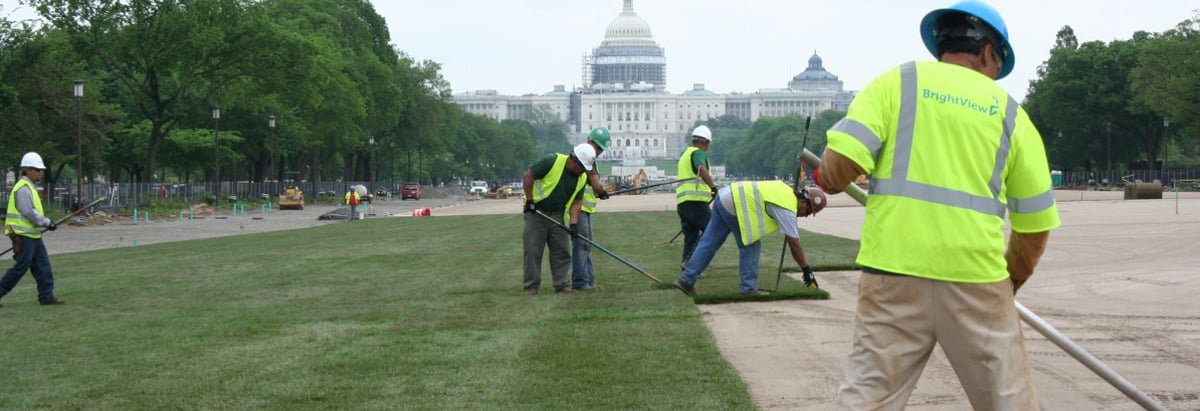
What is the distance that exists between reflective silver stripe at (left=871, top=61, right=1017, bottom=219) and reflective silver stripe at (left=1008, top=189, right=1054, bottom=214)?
92 millimetres

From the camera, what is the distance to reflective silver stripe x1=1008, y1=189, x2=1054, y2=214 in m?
5.20

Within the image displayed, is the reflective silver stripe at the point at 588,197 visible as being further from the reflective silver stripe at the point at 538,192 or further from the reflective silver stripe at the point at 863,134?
the reflective silver stripe at the point at 863,134

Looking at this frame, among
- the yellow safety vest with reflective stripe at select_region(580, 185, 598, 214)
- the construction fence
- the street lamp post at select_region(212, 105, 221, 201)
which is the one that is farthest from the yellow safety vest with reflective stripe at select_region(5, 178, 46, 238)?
the street lamp post at select_region(212, 105, 221, 201)

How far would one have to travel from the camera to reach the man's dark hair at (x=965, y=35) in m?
5.20

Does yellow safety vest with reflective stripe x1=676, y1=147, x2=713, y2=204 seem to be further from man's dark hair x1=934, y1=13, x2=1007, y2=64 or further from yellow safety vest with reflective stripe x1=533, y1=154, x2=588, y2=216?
man's dark hair x1=934, y1=13, x2=1007, y2=64

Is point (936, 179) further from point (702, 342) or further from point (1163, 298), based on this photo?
point (1163, 298)

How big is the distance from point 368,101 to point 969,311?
84.0m

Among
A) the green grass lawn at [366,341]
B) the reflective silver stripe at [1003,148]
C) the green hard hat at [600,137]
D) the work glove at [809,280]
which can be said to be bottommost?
the green grass lawn at [366,341]

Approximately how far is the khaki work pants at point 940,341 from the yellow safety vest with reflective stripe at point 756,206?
8.29m

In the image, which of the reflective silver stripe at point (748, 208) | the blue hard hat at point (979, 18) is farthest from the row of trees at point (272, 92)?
the blue hard hat at point (979, 18)

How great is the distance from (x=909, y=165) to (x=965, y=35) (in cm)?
55

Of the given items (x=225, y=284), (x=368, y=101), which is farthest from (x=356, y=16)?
(x=225, y=284)

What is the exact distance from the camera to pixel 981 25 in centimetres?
520

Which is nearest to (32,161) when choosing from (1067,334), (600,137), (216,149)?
(600,137)
